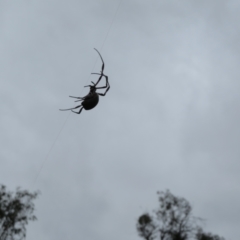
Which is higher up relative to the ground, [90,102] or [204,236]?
[204,236]

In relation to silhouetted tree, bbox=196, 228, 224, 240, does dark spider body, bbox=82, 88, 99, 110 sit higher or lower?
lower

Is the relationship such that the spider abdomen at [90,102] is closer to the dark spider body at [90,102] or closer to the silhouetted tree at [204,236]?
the dark spider body at [90,102]

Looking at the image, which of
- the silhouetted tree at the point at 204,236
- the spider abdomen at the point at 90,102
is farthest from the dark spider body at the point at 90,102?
the silhouetted tree at the point at 204,236

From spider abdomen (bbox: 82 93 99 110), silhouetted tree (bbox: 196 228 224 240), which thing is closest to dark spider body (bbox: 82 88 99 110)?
spider abdomen (bbox: 82 93 99 110)

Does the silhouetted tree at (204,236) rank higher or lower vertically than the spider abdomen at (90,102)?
higher

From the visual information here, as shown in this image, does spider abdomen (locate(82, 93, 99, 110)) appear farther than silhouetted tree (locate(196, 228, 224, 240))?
No

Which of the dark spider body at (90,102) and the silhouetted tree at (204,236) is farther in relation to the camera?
the silhouetted tree at (204,236)

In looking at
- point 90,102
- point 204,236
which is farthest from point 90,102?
point 204,236

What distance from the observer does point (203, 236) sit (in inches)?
1193

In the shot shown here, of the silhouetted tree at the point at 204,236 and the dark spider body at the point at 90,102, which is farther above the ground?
the silhouetted tree at the point at 204,236

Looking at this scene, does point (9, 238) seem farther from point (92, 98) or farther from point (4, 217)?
point (92, 98)

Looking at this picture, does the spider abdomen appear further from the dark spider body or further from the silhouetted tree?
the silhouetted tree

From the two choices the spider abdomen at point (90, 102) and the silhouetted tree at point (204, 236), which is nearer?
the spider abdomen at point (90, 102)

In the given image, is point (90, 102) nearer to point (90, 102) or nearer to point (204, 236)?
point (90, 102)
